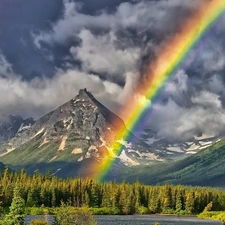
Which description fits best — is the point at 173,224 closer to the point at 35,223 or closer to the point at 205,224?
the point at 205,224

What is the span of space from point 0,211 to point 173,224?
384 feet

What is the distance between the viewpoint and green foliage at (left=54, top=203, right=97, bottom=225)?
234 feet

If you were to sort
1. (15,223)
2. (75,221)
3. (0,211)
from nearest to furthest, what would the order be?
1. (15,223)
2. (75,221)
3. (0,211)

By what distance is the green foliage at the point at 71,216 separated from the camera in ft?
234

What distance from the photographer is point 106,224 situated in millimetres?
163000

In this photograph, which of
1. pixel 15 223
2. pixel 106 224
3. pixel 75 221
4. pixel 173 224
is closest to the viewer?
pixel 15 223

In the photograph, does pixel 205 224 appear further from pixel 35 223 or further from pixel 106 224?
pixel 35 223

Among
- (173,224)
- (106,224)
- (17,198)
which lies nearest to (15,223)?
(17,198)

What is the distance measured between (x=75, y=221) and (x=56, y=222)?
3.03 m

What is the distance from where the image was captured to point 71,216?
72.2 metres

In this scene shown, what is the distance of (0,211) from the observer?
81.1m

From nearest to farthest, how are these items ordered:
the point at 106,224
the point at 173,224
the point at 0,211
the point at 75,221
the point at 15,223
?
the point at 15,223
the point at 75,221
the point at 0,211
the point at 106,224
the point at 173,224

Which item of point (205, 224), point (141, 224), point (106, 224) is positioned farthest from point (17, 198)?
point (205, 224)

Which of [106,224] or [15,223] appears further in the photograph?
[106,224]
